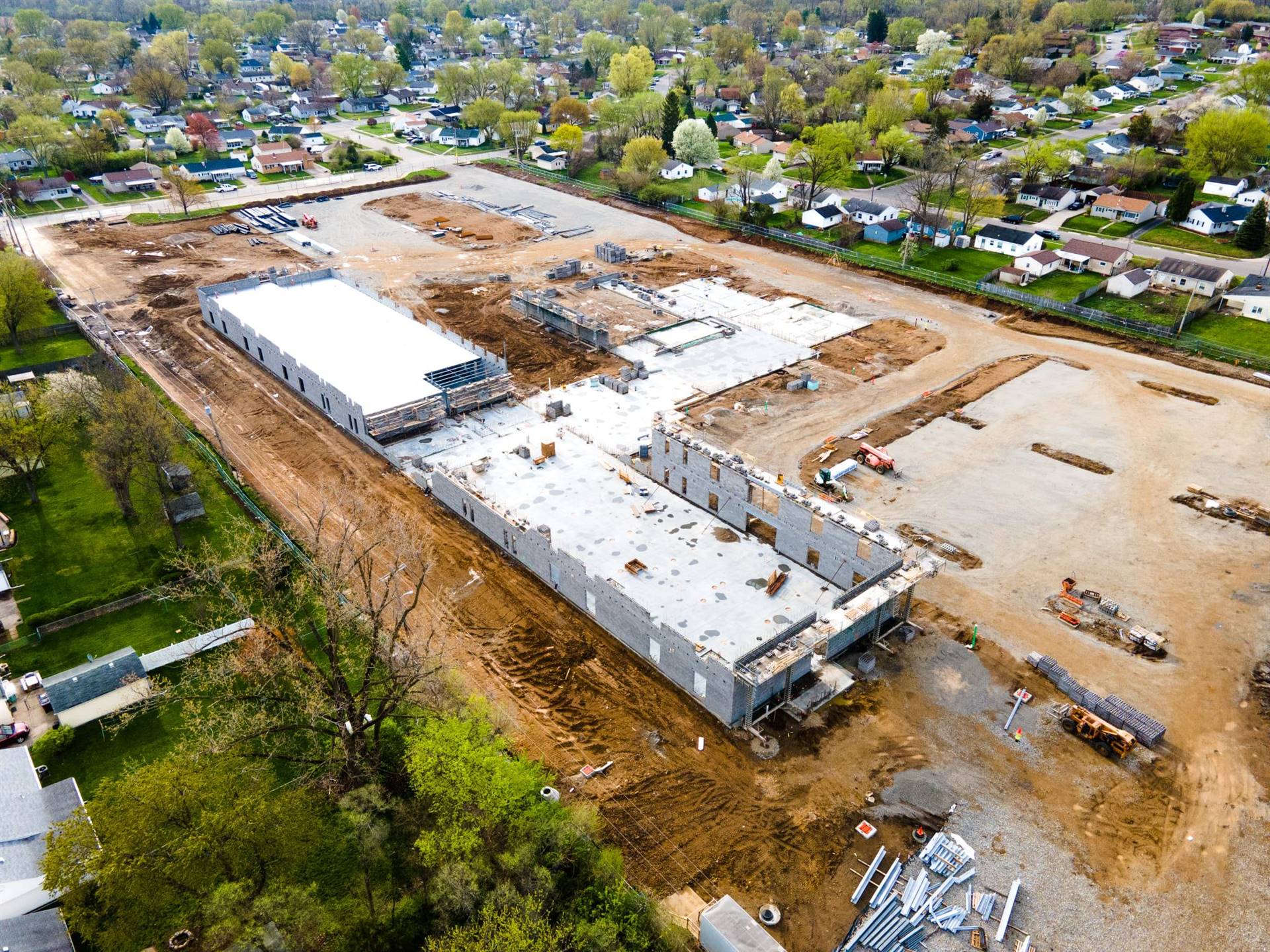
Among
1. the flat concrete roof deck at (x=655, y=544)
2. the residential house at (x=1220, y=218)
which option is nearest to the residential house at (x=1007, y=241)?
the residential house at (x=1220, y=218)

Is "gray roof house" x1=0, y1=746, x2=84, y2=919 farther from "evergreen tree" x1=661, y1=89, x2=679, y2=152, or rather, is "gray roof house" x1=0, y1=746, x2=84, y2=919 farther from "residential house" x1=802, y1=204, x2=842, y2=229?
"evergreen tree" x1=661, y1=89, x2=679, y2=152

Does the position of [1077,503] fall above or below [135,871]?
below

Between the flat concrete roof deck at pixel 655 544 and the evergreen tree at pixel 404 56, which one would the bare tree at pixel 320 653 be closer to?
the flat concrete roof deck at pixel 655 544

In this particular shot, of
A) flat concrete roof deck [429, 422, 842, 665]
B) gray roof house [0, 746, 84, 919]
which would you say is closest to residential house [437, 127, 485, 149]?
flat concrete roof deck [429, 422, 842, 665]

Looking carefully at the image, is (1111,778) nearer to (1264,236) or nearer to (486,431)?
(486,431)

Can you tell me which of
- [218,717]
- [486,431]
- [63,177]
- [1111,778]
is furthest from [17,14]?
[1111,778]

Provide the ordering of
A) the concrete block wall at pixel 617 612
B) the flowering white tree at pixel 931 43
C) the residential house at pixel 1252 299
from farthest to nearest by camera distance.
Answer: the flowering white tree at pixel 931 43 → the residential house at pixel 1252 299 → the concrete block wall at pixel 617 612

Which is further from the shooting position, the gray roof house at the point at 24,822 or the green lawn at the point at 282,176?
the green lawn at the point at 282,176
